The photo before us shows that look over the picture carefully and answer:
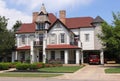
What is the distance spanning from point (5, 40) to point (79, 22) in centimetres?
1530

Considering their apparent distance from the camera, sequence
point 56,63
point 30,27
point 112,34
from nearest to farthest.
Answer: point 112,34 → point 56,63 → point 30,27

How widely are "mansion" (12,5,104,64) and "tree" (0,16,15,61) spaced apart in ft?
6.23

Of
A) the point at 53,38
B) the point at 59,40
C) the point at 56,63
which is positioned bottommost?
the point at 56,63

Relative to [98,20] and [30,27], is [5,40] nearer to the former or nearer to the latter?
[30,27]

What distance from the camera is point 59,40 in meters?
51.8

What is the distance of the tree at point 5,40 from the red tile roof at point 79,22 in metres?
11.9

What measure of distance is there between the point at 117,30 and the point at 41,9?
17.6 m

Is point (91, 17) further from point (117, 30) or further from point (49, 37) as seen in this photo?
point (117, 30)

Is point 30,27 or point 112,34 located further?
point 30,27

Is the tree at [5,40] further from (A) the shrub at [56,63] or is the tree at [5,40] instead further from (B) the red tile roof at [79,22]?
(B) the red tile roof at [79,22]

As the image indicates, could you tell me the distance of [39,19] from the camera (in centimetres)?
5344

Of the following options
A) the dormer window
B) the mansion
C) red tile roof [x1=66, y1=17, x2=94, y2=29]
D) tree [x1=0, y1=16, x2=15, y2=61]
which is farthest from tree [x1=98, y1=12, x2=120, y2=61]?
tree [x1=0, y1=16, x2=15, y2=61]

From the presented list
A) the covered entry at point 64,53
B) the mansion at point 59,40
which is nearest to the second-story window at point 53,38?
the mansion at point 59,40

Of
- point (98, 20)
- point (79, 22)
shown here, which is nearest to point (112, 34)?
point (98, 20)
